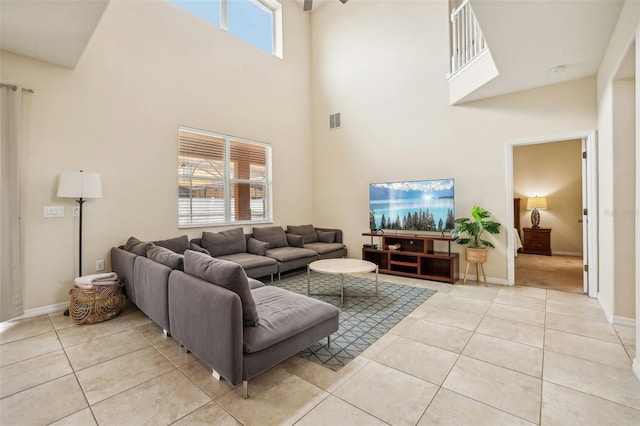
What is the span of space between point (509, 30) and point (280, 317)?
3.20 metres

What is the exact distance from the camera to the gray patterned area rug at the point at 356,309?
231cm

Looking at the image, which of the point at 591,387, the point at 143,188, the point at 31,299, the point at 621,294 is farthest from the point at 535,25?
the point at 31,299

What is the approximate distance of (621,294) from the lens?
2.75 metres

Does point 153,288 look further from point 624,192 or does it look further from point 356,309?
point 624,192

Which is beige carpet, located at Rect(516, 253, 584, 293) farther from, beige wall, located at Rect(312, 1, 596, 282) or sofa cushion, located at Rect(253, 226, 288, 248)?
sofa cushion, located at Rect(253, 226, 288, 248)

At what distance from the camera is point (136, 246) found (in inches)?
129

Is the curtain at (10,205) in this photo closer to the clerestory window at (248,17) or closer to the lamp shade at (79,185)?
the lamp shade at (79,185)

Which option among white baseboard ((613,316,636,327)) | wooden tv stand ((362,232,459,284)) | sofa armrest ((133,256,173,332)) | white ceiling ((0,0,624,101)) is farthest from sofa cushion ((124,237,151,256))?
white baseboard ((613,316,636,327))

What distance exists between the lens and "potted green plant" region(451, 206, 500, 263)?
13.2 feet

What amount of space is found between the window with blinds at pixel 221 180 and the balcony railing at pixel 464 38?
11.5 ft

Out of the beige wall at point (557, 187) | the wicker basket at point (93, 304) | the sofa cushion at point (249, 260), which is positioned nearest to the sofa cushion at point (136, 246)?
the wicker basket at point (93, 304)

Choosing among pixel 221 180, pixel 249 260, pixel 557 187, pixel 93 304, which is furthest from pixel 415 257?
pixel 93 304

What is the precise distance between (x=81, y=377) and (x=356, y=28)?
21.4ft

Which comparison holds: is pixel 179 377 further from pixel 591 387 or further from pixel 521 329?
pixel 521 329
